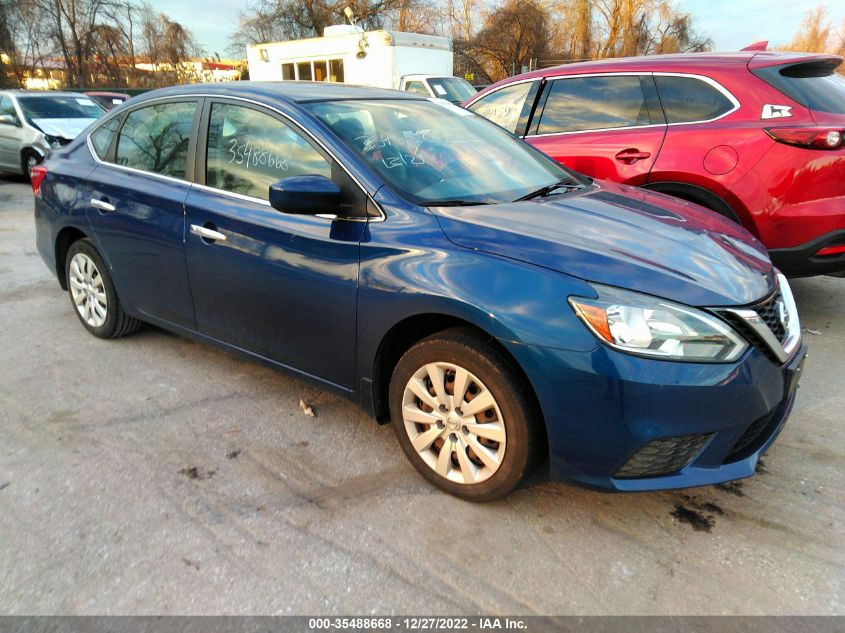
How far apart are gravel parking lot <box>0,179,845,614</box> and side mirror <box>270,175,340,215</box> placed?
3.71ft

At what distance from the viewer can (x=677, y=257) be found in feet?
8.02

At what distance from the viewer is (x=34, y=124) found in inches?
436

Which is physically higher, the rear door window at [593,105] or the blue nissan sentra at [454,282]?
the rear door window at [593,105]

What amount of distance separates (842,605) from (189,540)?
7.37 feet

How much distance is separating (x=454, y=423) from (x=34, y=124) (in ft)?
37.9

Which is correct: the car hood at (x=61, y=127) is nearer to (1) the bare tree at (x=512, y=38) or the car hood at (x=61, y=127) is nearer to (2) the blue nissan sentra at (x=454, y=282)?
(2) the blue nissan sentra at (x=454, y=282)

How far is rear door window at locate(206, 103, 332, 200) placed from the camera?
9.74 feet

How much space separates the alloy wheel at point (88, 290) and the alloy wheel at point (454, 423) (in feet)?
8.31

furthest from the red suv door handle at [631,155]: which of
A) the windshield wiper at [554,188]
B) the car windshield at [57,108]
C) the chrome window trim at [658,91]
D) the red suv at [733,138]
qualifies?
the car windshield at [57,108]

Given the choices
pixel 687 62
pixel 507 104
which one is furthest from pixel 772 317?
pixel 507 104

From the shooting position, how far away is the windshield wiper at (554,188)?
9.87 feet

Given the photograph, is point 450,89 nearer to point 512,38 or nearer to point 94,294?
point 94,294

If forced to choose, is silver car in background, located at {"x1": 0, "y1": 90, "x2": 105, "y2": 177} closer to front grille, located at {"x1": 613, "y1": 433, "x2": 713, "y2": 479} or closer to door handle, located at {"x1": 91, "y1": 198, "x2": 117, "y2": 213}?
door handle, located at {"x1": 91, "y1": 198, "x2": 117, "y2": 213}

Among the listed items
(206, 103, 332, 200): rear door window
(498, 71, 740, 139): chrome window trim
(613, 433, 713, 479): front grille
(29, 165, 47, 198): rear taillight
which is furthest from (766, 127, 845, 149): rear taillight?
(29, 165, 47, 198): rear taillight
